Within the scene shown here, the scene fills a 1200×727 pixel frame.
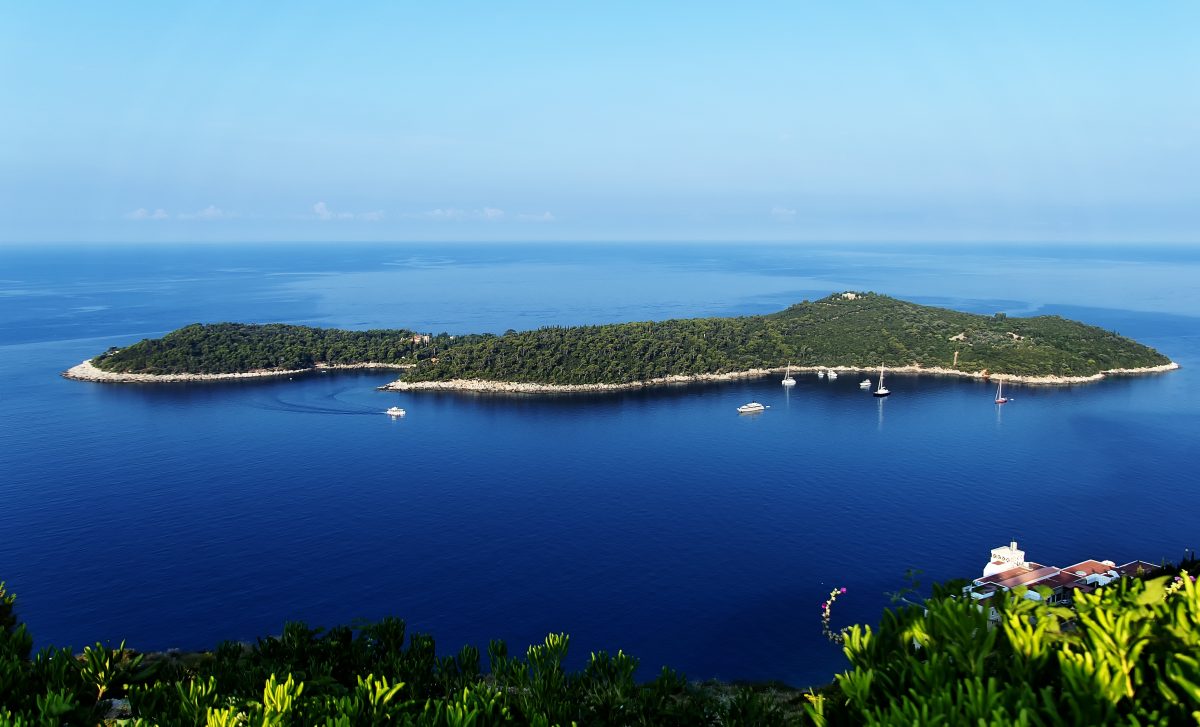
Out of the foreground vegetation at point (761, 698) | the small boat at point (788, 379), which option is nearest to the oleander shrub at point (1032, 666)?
the foreground vegetation at point (761, 698)

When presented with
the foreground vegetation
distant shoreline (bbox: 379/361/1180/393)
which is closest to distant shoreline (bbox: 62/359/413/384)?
distant shoreline (bbox: 379/361/1180/393)

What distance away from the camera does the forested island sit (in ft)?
402

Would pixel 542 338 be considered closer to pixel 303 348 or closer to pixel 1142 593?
pixel 303 348

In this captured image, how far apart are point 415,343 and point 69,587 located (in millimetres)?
92511

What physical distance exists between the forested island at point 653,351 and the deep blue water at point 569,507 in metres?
9.48

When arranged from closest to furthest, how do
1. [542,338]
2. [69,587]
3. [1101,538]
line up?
[69,587], [1101,538], [542,338]

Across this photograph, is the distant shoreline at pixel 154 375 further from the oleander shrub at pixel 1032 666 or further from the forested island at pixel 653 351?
the oleander shrub at pixel 1032 666

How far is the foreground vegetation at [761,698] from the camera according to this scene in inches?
613

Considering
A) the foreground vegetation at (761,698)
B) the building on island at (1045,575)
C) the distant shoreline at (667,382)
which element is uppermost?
the distant shoreline at (667,382)

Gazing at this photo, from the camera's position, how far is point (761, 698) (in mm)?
25734

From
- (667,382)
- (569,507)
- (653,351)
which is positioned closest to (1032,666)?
(569,507)

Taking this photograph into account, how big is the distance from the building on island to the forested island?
74.1 metres

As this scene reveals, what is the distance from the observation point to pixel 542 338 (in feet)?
432

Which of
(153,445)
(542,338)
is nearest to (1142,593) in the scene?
(153,445)
